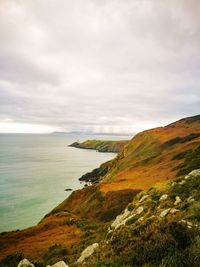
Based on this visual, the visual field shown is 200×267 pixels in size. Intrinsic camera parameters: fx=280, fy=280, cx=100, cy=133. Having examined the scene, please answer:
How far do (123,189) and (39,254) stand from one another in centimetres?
2459

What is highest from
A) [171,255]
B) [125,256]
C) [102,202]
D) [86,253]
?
[171,255]

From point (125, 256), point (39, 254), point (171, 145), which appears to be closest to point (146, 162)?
point (171, 145)

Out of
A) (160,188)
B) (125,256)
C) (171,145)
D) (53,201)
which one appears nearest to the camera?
(125,256)

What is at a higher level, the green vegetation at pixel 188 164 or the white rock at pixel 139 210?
the green vegetation at pixel 188 164

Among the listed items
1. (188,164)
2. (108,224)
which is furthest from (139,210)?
(188,164)

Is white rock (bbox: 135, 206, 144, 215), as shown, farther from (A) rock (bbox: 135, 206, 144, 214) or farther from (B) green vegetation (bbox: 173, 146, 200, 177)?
(B) green vegetation (bbox: 173, 146, 200, 177)

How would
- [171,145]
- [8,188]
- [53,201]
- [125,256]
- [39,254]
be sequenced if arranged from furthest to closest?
[171,145] < [8,188] < [53,201] < [39,254] < [125,256]

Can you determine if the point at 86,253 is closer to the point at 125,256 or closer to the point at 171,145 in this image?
the point at 125,256

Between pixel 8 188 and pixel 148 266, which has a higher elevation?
pixel 148 266

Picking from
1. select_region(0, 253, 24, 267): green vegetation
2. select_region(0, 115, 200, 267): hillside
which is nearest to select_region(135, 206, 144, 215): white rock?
select_region(0, 115, 200, 267): hillside

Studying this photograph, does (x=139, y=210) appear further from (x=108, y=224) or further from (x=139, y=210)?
(x=108, y=224)

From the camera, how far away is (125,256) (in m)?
10.5

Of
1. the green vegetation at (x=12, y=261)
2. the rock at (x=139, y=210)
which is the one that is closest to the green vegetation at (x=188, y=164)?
the rock at (x=139, y=210)

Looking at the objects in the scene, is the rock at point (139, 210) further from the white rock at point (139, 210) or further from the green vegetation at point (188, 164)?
the green vegetation at point (188, 164)
